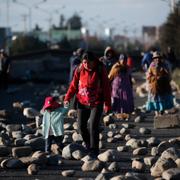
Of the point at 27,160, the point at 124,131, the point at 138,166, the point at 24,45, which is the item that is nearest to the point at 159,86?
the point at 124,131

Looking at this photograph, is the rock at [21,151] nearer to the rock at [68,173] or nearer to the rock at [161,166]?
the rock at [68,173]

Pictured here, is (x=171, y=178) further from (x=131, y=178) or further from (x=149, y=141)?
(x=149, y=141)

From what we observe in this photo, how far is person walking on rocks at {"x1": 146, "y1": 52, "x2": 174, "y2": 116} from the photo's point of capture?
21000 mm

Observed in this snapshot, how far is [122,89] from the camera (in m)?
21.1

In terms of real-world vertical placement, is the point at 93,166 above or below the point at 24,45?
below

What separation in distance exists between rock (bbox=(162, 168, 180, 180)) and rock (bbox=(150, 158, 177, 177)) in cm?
42

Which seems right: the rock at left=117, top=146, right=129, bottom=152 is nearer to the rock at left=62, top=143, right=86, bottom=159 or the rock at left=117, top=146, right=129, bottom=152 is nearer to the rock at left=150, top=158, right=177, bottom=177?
the rock at left=62, top=143, right=86, bottom=159

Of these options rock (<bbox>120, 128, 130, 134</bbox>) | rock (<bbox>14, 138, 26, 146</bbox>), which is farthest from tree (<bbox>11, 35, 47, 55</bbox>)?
rock (<bbox>14, 138, 26, 146</bbox>)

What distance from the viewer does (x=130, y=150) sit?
47.4 ft

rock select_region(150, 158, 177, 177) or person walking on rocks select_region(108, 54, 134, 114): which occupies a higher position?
person walking on rocks select_region(108, 54, 134, 114)

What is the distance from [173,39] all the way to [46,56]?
39.0 m

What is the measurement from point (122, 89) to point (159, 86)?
95 centimetres

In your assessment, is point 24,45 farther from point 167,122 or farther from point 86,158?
point 86,158

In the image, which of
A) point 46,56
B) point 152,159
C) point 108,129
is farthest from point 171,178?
point 46,56
